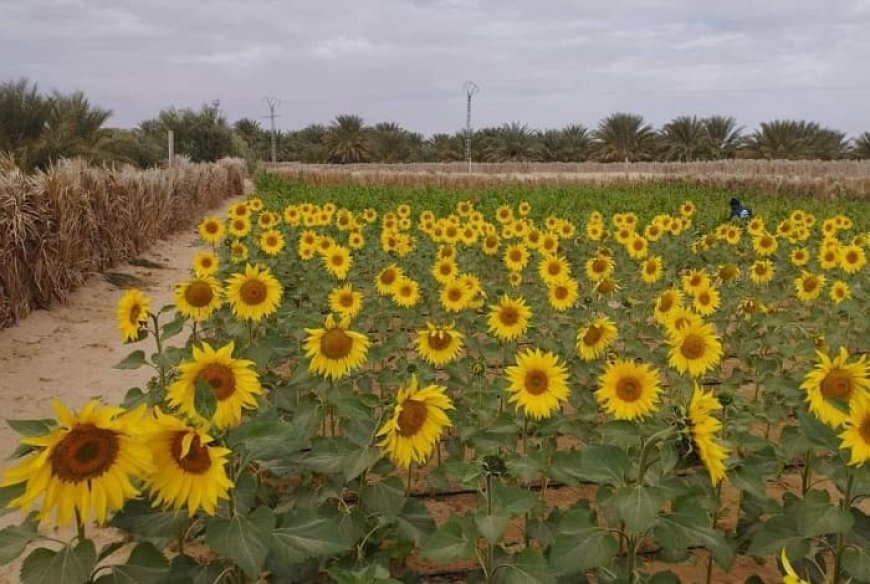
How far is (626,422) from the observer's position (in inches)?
89.2

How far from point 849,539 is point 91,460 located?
83.4 inches

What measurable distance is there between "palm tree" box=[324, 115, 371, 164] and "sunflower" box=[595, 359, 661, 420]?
166 ft

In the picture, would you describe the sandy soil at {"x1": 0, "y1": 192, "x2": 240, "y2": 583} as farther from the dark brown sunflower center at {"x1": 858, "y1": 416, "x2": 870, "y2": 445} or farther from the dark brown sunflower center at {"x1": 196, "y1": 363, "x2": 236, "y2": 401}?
the dark brown sunflower center at {"x1": 858, "y1": 416, "x2": 870, "y2": 445}

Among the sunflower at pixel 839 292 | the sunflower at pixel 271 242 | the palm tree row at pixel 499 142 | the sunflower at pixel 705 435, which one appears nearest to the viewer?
the sunflower at pixel 705 435

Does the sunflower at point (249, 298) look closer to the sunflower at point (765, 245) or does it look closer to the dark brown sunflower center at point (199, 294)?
the dark brown sunflower center at point (199, 294)

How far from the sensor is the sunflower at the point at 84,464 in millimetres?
Result: 1524

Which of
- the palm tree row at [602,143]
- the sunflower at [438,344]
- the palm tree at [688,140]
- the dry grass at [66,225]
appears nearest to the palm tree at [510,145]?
the palm tree row at [602,143]

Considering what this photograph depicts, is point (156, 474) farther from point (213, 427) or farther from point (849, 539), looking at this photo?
point (849, 539)

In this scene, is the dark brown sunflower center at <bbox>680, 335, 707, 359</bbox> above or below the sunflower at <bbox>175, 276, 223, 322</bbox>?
below

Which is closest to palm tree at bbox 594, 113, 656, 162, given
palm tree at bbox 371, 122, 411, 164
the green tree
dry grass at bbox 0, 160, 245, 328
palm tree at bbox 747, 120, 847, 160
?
palm tree at bbox 747, 120, 847, 160

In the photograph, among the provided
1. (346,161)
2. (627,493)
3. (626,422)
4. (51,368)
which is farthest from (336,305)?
(346,161)

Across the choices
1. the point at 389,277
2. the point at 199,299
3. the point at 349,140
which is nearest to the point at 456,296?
the point at 389,277

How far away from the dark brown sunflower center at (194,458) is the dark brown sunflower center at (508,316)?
279 cm

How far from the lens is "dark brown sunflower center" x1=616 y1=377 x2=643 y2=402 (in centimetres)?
300
